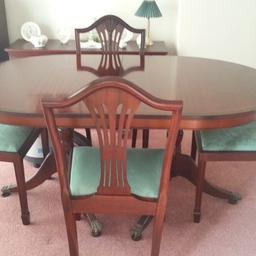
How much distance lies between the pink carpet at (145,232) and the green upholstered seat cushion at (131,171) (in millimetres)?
462

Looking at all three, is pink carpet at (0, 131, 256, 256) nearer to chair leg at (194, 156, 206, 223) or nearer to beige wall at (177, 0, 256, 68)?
chair leg at (194, 156, 206, 223)

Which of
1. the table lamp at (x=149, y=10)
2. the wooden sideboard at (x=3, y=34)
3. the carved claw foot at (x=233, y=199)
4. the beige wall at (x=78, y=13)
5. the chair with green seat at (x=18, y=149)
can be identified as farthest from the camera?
the beige wall at (x=78, y=13)

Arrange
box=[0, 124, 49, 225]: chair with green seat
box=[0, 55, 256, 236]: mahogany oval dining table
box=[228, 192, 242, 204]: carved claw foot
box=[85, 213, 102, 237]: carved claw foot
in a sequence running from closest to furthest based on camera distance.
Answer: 1. box=[0, 55, 256, 236]: mahogany oval dining table
2. box=[0, 124, 49, 225]: chair with green seat
3. box=[85, 213, 102, 237]: carved claw foot
4. box=[228, 192, 242, 204]: carved claw foot

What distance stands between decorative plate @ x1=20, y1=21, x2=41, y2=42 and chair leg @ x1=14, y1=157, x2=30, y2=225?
1816 mm

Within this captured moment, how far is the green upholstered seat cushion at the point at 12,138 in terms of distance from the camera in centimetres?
164

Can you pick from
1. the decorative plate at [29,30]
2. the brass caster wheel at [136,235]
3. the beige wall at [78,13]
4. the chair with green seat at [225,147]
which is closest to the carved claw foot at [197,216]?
the chair with green seat at [225,147]

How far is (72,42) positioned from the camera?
3156 millimetres

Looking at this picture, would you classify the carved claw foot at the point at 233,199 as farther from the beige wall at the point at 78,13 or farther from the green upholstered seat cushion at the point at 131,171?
the beige wall at the point at 78,13

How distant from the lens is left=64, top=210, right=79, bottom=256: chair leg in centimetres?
142

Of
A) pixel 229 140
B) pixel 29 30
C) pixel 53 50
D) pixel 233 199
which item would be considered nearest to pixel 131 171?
pixel 229 140

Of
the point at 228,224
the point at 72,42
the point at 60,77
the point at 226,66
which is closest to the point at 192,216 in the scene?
the point at 228,224

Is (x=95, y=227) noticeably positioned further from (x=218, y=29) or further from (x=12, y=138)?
(x=218, y=29)

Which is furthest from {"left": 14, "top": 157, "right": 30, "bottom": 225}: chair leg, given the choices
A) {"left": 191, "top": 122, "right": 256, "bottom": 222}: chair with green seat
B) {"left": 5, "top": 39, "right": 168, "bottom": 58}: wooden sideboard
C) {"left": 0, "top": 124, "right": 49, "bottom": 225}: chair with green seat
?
{"left": 5, "top": 39, "right": 168, "bottom": 58}: wooden sideboard

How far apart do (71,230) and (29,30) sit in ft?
7.44
